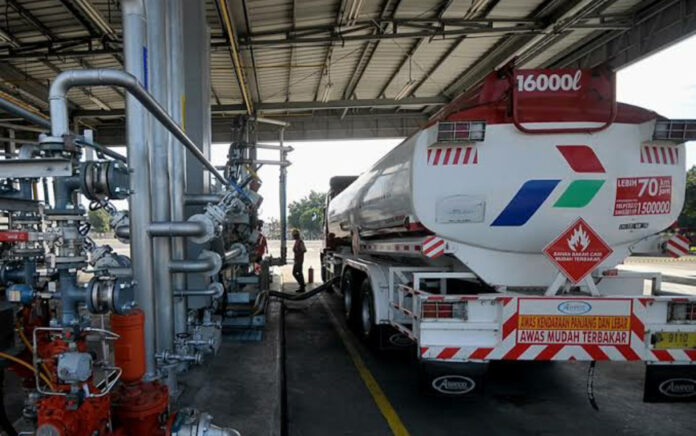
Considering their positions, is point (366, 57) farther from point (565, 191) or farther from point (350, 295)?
point (565, 191)

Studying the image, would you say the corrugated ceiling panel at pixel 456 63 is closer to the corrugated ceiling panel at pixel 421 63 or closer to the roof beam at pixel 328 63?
the corrugated ceiling panel at pixel 421 63

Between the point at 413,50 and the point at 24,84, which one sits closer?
the point at 413,50

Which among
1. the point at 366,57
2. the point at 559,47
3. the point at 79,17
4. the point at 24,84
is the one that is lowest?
the point at 24,84

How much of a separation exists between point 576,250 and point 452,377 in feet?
4.83

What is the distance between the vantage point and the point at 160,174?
10.2ft

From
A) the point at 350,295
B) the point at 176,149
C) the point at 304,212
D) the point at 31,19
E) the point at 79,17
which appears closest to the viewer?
the point at 176,149

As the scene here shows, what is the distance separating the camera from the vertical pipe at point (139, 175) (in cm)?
273

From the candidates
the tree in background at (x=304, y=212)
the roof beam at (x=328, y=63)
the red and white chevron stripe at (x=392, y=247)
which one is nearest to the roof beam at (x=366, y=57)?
the roof beam at (x=328, y=63)

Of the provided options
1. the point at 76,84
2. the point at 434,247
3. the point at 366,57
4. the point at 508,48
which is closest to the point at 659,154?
the point at 434,247

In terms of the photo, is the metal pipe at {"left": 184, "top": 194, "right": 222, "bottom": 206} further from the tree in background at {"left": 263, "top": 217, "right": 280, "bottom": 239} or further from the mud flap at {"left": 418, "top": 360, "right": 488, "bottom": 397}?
the tree in background at {"left": 263, "top": 217, "right": 280, "bottom": 239}

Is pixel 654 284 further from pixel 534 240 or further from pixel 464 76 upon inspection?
pixel 464 76

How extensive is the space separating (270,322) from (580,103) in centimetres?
495

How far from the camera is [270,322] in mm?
6125

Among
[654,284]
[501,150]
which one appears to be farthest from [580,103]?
[654,284]
